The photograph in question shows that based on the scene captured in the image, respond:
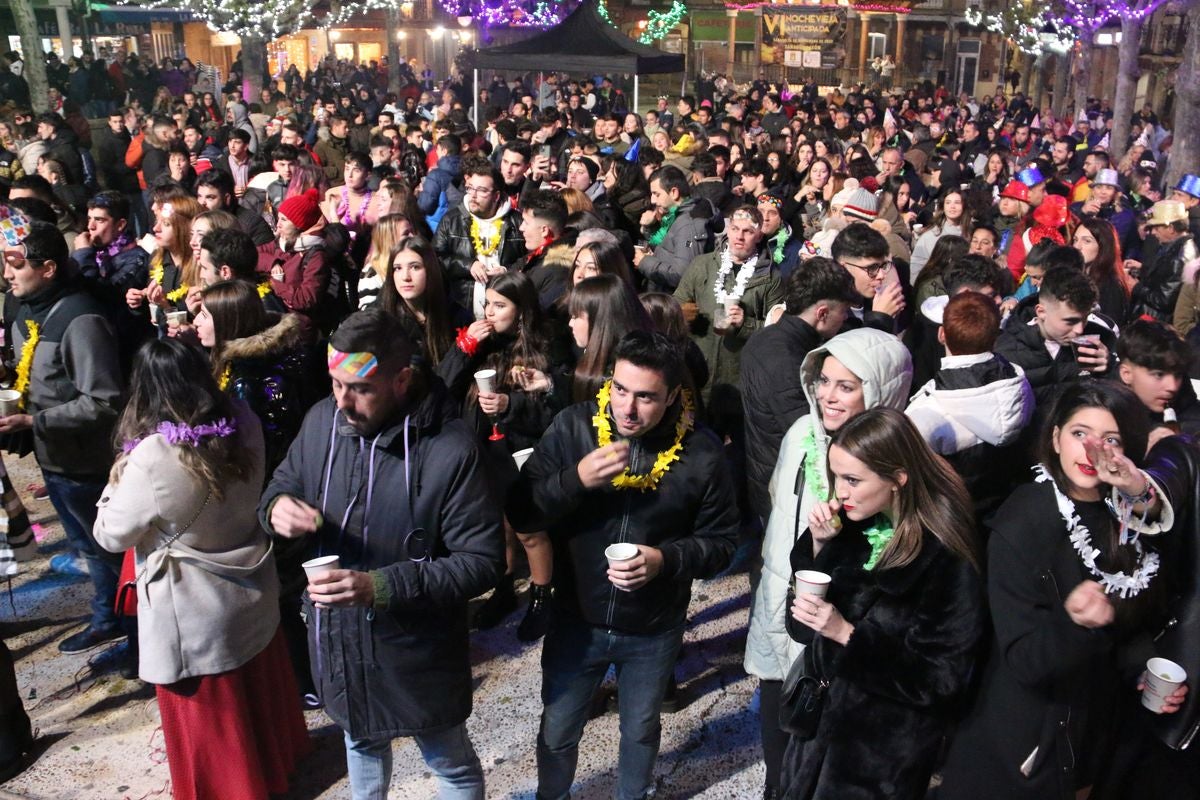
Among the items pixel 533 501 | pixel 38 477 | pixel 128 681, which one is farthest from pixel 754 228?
pixel 38 477

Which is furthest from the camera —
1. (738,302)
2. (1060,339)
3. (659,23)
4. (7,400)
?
(659,23)

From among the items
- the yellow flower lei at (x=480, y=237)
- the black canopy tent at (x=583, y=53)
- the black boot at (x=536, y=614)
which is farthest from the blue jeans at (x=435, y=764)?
the black canopy tent at (x=583, y=53)

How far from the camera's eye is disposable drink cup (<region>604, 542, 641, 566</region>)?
3.06 metres

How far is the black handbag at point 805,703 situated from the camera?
9.90 feet

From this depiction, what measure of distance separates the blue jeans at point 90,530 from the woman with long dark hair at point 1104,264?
5.68 meters

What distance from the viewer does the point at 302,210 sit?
21.2ft

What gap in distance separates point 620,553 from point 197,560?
1526 mm

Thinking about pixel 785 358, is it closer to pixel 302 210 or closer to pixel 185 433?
pixel 185 433

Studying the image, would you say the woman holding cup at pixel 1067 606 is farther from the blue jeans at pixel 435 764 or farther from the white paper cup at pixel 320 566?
the white paper cup at pixel 320 566

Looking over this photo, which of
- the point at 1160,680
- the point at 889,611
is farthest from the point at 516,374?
the point at 1160,680

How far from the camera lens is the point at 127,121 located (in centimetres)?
1508

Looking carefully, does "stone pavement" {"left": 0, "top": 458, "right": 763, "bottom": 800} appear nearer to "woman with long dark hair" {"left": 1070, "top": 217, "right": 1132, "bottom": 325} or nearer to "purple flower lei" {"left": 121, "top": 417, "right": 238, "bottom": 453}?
"purple flower lei" {"left": 121, "top": 417, "right": 238, "bottom": 453}

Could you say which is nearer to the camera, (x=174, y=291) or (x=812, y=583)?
(x=812, y=583)

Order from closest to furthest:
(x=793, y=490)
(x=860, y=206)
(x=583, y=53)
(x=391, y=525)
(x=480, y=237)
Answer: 1. (x=391, y=525)
2. (x=793, y=490)
3. (x=480, y=237)
4. (x=860, y=206)
5. (x=583, y=53)
